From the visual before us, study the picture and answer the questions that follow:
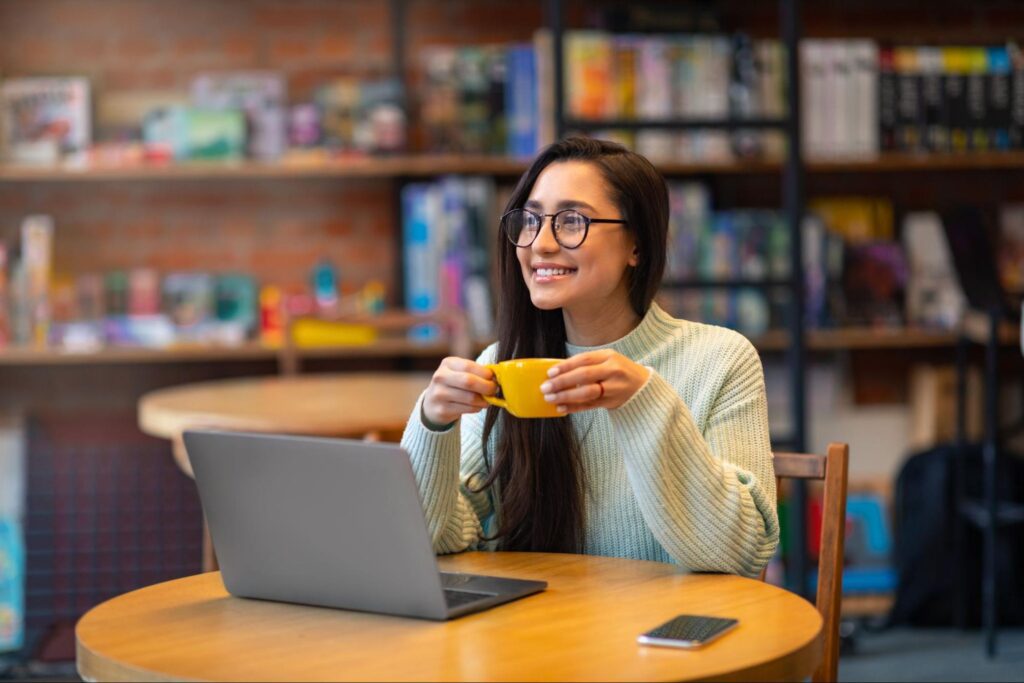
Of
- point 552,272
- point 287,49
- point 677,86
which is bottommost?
point 552,272

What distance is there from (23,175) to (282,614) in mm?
2782

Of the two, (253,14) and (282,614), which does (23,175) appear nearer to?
(253,14)

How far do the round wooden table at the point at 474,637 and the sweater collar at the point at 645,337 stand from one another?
35 centimetres

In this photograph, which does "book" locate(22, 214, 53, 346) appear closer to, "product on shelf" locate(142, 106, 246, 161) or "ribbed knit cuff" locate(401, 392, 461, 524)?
"product on shelf" locate(142, 106, 246, 161)

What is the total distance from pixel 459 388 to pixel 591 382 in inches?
6.2

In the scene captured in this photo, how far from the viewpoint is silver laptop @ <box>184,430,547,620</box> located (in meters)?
1.31

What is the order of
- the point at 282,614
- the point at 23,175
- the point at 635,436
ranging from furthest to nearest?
the point at 23,175
the point at 635,436
the point at 282,614

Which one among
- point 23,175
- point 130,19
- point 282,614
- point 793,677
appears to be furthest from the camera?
point 130,19

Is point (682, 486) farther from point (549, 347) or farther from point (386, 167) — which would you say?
point (386, 167)

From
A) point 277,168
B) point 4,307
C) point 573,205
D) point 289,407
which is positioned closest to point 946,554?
point 289,407

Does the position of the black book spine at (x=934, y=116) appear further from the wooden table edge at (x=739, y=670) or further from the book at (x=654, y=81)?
the wooden table edge at (x=739, y=670)

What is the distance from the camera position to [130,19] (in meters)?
4.11

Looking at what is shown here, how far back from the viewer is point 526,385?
4.79ft

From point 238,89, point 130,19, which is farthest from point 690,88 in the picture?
point 130,19
